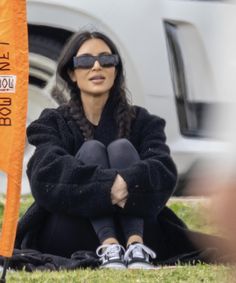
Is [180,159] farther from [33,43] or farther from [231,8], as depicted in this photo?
[231,8]

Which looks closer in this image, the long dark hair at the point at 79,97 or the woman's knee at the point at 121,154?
the woman's knee at the point at 121,154

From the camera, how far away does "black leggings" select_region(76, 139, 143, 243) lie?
15.1 ft

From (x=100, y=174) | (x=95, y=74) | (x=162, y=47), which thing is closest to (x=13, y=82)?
(x=100, y=174)

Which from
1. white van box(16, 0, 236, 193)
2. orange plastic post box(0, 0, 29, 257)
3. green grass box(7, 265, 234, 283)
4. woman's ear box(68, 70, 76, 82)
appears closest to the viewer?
orange plastic post box(0, 0, 29, 257)

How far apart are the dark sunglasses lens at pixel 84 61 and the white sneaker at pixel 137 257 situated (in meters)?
0.90

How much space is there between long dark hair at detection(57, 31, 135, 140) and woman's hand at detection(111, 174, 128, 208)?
347mm

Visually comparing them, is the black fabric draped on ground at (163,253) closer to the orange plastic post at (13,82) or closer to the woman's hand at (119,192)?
the woman's hand at (119,192)

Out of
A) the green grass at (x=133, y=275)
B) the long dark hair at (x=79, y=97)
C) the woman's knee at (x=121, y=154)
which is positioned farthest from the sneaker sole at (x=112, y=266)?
the long dark hair at (x=79, y=97)

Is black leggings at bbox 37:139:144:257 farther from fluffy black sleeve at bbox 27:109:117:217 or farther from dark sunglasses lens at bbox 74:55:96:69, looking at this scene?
dark sunglasses lens at bbox 74:55:96:69

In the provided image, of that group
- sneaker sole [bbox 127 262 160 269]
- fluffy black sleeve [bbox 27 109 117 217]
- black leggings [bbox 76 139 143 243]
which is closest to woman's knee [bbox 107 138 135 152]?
black leggings [bbox 76 139 143 243]

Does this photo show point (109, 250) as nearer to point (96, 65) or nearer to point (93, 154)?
point (93, 154)

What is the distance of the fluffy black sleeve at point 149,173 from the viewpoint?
458 centimetres

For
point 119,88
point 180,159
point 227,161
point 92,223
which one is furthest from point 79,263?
point 227,161

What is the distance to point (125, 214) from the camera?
462 centimetres
